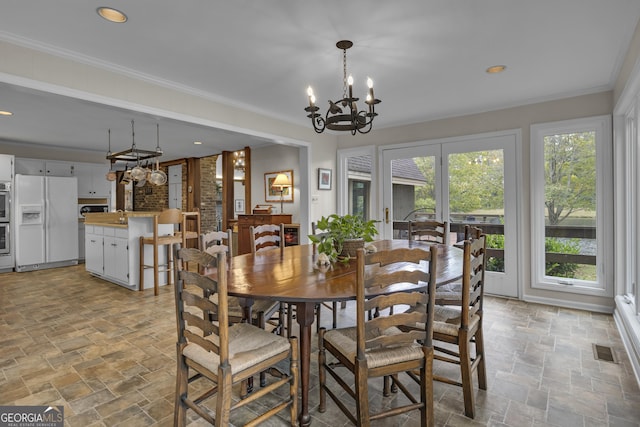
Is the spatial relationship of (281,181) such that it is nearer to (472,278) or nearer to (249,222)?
(249,222)

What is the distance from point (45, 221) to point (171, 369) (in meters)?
5.75

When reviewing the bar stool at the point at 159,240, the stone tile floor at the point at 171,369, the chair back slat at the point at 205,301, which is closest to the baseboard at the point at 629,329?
the stone tile floor at the point at 171,369

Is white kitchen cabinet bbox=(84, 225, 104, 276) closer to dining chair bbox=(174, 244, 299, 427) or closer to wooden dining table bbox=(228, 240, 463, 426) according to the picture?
wooden dining table bbox=(228, 240, 463, 426)

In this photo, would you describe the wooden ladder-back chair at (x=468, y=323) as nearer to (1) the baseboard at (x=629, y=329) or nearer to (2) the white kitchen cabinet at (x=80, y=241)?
(1) the baseboard at (x=629, y=329)

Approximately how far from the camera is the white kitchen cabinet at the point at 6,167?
5.86 m

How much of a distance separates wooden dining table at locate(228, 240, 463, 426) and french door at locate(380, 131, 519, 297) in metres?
2.19

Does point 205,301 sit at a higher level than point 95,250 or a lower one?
higher

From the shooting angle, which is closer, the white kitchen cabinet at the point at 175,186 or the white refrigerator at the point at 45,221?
the white refrigerator at the point at 45,221

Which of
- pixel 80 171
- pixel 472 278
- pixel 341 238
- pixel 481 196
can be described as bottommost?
pixel 472 278

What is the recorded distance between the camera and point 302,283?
178cm

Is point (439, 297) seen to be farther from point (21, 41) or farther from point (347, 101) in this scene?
point (21, 41)

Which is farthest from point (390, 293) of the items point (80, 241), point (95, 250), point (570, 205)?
point (80, 241)

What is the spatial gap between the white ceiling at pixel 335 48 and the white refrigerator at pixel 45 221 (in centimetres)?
269

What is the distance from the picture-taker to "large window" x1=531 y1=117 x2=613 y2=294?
11.8ft
